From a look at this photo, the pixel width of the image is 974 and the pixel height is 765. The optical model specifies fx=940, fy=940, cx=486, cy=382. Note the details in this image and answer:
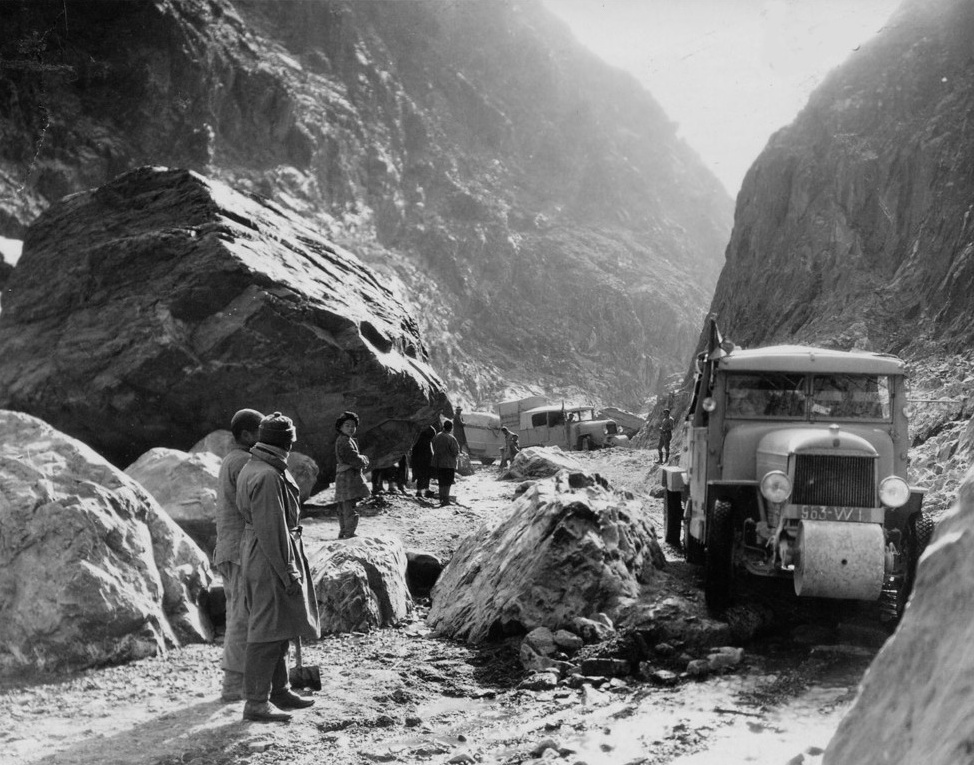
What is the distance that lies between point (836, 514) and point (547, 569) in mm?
2230

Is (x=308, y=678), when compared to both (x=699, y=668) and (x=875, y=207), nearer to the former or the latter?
(x=699, y=668)

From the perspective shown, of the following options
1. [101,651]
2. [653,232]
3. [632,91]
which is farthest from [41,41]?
[632,91]

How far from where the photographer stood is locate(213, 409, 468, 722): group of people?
5.30 meters

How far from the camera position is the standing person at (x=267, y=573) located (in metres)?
5.29

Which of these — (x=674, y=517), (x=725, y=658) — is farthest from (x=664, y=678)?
(x=674, y=517)

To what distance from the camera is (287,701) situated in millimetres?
5559

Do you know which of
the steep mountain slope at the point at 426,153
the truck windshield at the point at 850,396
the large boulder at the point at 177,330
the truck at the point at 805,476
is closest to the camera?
the truck at the point at 805,476

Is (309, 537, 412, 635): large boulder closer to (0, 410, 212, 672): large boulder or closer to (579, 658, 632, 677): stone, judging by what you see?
(0, 410, 212, 672): large boulder

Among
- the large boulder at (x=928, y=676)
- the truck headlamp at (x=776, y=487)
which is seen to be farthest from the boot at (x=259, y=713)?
the large boulder at (x=928, y=676)

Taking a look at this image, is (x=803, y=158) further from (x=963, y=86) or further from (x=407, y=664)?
(x=407, y=664)

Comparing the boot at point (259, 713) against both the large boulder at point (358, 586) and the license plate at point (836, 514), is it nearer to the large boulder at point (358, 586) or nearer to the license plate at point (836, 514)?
the large boulder at point (358, 586)

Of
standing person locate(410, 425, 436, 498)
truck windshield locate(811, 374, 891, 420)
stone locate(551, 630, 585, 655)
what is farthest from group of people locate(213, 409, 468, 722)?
standing person locate(410, 425, 436, 498)

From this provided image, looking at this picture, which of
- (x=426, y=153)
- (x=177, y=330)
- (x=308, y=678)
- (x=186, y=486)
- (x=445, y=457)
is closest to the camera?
(x=308, y=678)

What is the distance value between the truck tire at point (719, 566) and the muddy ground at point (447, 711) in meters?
0.46
